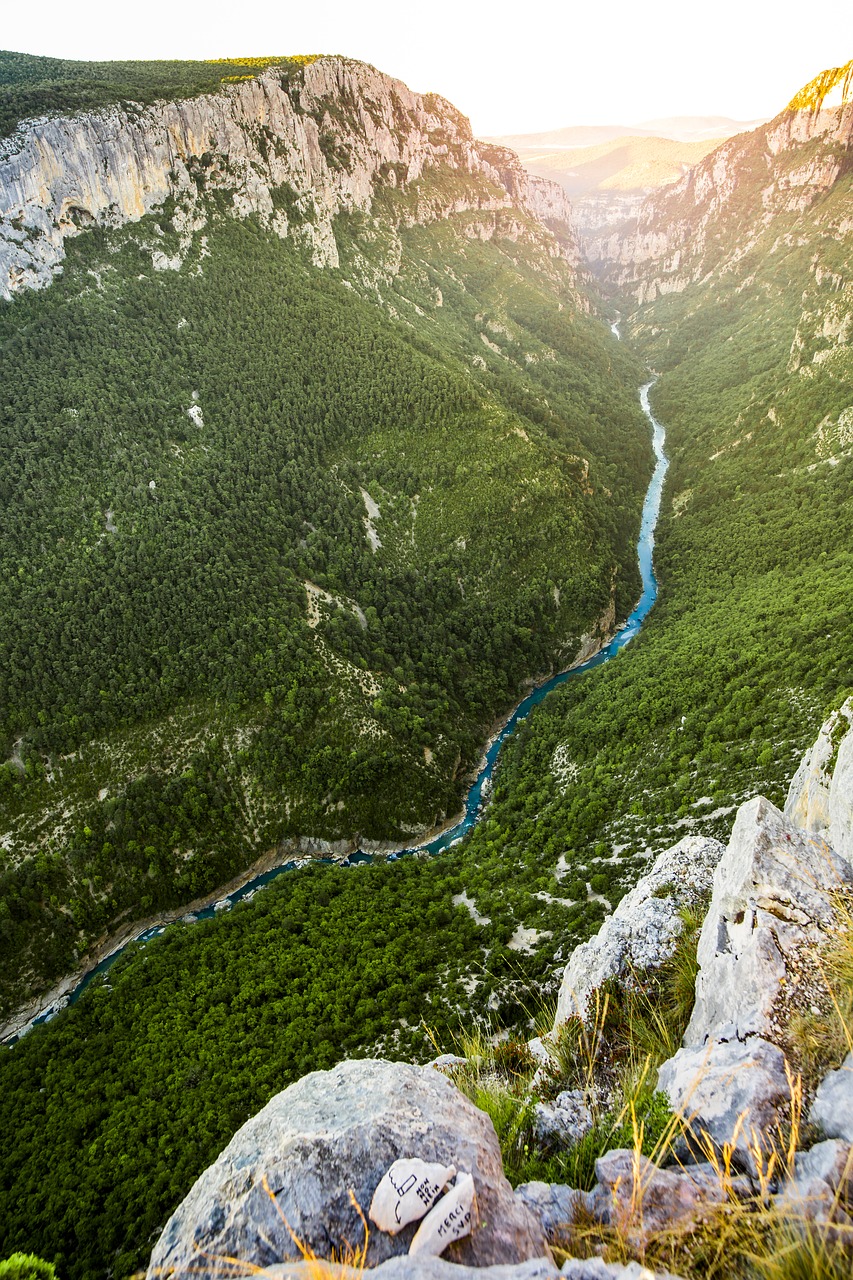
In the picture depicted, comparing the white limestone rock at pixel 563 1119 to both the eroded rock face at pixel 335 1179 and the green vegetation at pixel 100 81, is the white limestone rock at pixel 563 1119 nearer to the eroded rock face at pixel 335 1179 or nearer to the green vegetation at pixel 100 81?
the eroded rock face at pixel 335 1179

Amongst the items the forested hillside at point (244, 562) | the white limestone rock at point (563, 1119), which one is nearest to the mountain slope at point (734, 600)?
the forested hillside at point (244, 562)

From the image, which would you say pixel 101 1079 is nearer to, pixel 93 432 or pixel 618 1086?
pixel 618 1086

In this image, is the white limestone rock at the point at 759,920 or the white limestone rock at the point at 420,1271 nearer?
the white limestone rock at the point at 420,1271

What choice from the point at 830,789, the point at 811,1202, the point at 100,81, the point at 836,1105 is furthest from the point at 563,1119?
the point at 100,81

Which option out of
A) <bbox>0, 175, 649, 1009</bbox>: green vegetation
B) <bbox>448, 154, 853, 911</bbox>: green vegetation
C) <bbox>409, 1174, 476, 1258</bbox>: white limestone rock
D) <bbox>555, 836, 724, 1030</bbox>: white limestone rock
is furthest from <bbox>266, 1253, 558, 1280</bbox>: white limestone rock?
<bbox>0, 175, 649, 1009</bbox>: green vegetation

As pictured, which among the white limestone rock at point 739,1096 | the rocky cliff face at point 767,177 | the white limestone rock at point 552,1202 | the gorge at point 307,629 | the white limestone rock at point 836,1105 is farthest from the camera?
the rocky cliff face at point 767,177

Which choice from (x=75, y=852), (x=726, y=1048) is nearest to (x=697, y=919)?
(x=726, y=1048)
